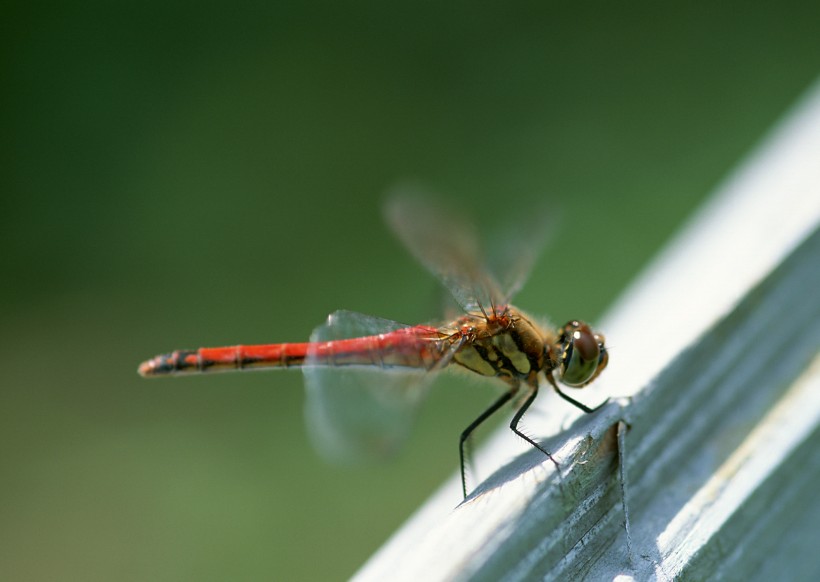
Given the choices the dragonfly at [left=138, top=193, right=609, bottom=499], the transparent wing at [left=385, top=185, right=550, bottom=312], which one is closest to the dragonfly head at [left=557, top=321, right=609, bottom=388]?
the dragonfly at [left=138, top=193, right=609, bottom=499]

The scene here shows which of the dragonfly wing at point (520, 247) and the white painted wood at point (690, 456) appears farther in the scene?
the dragonfly wing at point (520, 247)

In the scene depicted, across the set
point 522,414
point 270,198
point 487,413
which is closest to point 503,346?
point 487,413

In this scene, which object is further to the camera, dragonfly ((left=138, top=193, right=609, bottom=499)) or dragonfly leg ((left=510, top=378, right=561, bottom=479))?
dragonfly ((left=138, top=193, right=609, bottom=499))

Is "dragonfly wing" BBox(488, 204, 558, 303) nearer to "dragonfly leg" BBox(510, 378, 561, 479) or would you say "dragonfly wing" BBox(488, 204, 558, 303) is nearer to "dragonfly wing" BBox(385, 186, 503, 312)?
"dragonfly wing" BBox(385, 186, 503, 312)

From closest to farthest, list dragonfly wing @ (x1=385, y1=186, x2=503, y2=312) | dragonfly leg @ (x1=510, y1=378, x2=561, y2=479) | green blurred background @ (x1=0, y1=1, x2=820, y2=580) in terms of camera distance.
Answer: dragonfly leg @ (x1=510, y1=378, x2=561, y2=479) → dragonfly wing @ (x1=385, y1=186, x2=503, y2=312) → green blurred background @ (x1=0, y1=1, x2=820, y2=580)

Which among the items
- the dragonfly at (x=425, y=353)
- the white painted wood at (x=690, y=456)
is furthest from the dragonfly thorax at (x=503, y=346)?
the white painted wood at (x=690, y=456)

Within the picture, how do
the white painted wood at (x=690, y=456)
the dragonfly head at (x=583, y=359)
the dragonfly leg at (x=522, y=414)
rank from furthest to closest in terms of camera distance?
the dragonfly head at (x=583, y=359) < the dragonfly leg at (x=522, y=414) < the white painted wood at (x=690, y=456)

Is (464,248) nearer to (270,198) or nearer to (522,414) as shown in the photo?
(522,414)

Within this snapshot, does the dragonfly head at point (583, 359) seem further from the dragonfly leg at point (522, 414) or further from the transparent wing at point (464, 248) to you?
the transparent wing at point (464, 248)
